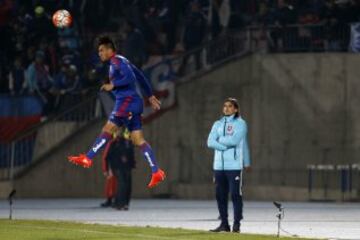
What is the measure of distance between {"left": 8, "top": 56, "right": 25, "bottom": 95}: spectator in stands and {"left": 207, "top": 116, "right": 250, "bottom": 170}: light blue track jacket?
1488 centimetres

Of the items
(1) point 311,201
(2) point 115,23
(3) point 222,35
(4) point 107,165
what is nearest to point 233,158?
(4) point 107,165

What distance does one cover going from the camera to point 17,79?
124 feet

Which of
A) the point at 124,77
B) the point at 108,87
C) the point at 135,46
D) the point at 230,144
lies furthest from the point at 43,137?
the point at 108,87

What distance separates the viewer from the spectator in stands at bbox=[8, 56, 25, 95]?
37.8m

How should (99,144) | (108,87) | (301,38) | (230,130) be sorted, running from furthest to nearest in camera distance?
(301,38) → (230,130) → (99,144) → (108,87)

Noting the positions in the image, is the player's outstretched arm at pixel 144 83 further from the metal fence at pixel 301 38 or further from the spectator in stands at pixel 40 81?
the spectator in stands at pixel 40 81

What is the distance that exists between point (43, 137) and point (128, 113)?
1491 centimetres

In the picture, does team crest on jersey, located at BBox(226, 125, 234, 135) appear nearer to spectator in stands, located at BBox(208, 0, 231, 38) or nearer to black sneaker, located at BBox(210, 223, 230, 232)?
black sneaker, located at BBox(210, 223, 230, 232)

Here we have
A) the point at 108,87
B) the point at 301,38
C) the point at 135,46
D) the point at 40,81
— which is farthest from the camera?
the point at 40,81

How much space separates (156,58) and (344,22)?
5169mm

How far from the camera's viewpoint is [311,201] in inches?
1344

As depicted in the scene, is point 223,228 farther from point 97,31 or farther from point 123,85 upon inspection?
point 97,31

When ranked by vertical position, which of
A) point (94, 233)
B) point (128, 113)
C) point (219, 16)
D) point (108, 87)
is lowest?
point (94, 233)

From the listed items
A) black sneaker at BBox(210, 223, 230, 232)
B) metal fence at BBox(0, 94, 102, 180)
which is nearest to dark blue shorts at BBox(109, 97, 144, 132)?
black sneaker at BBox(210, 223, 230, 232)
